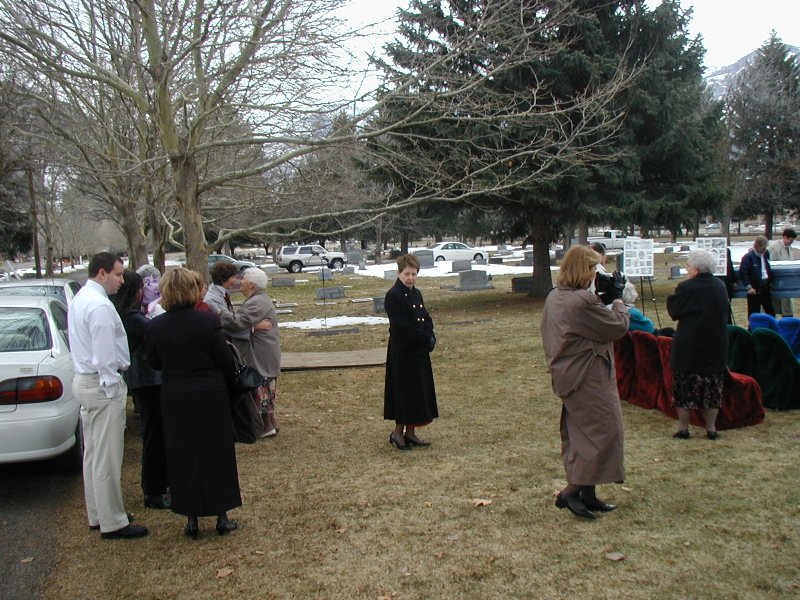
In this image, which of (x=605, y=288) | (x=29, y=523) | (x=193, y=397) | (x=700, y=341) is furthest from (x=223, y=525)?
(x=700, y=341)

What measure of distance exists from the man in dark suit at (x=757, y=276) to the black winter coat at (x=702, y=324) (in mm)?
5624

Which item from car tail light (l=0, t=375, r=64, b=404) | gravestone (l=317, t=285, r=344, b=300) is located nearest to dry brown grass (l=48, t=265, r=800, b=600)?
car tail light (l=0, t=375, r=64, b=404)

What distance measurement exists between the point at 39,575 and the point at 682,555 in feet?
12.2

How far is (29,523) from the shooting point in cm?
509

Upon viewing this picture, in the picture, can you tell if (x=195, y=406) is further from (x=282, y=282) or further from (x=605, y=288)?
(x=282, y=282)

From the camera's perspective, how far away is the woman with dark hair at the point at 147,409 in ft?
16.9

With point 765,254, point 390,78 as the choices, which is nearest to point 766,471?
point 765,254

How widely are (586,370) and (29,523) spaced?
13.1ft

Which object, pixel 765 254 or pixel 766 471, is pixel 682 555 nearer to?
pixel 766 471

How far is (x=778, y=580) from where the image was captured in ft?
12.3

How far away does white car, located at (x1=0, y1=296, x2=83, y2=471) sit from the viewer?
5.31 m

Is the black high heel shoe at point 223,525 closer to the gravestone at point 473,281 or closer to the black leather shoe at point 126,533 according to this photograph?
the black leather shoe at point 126,533

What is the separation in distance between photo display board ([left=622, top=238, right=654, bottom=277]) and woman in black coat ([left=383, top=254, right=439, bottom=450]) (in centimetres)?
621

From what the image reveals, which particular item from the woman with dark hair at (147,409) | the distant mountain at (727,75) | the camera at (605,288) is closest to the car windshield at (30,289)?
the woman with dark hair at (147,409)
